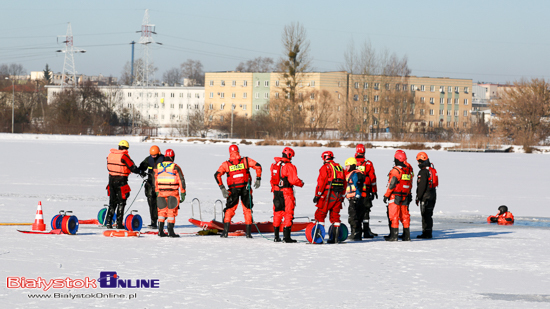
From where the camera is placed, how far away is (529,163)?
3481cm

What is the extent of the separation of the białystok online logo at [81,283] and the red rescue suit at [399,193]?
5.01 meters

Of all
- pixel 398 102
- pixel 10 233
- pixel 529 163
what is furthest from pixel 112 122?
pixel 10 233

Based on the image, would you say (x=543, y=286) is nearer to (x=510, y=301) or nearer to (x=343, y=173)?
(x=510, y=301)

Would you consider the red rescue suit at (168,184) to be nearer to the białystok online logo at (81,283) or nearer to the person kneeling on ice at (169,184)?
the person kneeling on ice at (169,184)

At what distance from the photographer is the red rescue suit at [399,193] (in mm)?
11078

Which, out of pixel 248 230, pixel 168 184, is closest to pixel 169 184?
pixel 168 184

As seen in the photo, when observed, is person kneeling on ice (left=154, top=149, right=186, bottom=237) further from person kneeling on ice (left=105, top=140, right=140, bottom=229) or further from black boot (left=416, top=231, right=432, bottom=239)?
black boot (left=416, top=231, right=432, bottom=239)

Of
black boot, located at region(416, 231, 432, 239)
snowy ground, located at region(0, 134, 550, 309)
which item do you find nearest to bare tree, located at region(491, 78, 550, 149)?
snowy ground, located at region(0, 134, 550, 309)

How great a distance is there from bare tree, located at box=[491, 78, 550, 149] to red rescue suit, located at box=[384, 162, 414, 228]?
4275cm

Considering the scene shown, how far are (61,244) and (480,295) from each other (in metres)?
6.61

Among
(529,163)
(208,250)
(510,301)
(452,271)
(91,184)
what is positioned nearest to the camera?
(510,301)

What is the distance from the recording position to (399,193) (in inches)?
438

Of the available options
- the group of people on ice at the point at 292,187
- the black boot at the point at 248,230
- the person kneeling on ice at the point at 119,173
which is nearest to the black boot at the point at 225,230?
the group of people on ice at the point at 292,187

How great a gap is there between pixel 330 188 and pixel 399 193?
4.28ft
